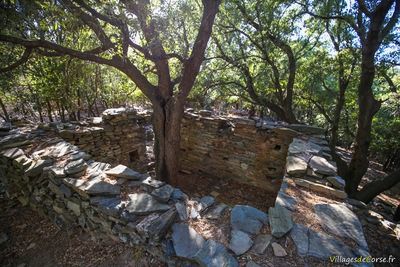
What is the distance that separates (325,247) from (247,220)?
645 millimetres

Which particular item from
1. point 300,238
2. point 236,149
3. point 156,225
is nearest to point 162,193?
point 156,225

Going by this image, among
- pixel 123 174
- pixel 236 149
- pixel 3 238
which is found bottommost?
pixel 3 238

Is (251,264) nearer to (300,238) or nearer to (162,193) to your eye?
(300,238)

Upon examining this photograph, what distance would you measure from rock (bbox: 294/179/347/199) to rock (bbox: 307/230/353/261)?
831 mm

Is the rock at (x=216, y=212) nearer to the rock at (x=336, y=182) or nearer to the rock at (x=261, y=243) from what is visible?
the rock at (x=261, y=243)

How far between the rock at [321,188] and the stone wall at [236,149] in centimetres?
192

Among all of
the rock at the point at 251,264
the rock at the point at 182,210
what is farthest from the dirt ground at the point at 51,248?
the rock at the point at 251,264

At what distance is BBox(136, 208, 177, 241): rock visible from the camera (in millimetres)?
1669

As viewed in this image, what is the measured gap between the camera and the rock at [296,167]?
2707 millimetres

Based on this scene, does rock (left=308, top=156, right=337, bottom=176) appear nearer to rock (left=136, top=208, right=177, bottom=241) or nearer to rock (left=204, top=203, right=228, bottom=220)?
rock (left=204, top=203, right=228, bottom=220)

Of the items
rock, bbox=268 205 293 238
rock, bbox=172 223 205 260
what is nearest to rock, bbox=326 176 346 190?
rock, bbox=268 205 293 238

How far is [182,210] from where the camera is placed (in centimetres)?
194

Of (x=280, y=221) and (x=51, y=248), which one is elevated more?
(x=280, y=221)

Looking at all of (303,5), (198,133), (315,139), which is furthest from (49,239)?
(303,5)
